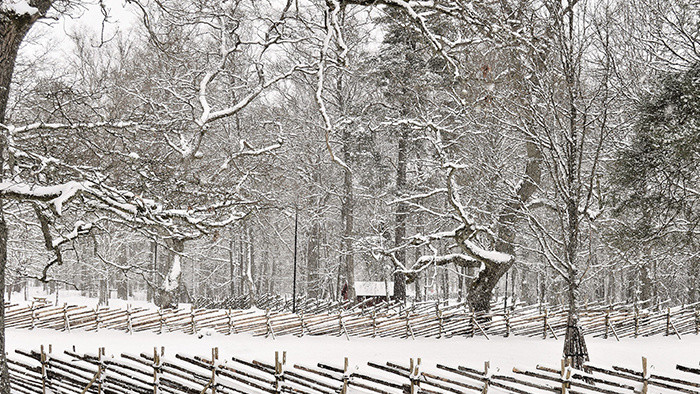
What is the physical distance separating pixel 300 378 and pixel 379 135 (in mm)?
19930

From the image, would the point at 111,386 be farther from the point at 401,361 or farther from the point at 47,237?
the point at 401,361

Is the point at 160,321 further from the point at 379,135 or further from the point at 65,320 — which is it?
the point at 379,135

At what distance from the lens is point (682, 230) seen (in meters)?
14.5

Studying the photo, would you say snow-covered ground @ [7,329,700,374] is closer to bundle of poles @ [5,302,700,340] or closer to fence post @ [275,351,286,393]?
bundle of poles @ [5,302,700,340]

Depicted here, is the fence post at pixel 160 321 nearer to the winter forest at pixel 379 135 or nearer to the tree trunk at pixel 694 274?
the winter forest at pixel 379 135

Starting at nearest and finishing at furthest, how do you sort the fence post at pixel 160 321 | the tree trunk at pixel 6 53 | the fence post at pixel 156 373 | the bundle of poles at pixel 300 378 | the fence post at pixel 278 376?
the tree trunk at pixel 6 53
the bundle of poles at pixel 300 378
the fence post at pixel 278 376
the fence post at pixel 156 373
the fence post at pixel 160 321

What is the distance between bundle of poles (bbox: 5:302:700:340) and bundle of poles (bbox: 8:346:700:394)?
773 cm

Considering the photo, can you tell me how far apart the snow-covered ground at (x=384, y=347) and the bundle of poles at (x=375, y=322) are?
427mm

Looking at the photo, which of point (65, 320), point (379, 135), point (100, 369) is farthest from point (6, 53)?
point (379, 135)

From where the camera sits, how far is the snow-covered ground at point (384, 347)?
15.2 meters

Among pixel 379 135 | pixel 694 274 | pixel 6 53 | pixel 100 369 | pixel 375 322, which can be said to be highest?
pixel 379 135

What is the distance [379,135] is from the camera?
28266mm

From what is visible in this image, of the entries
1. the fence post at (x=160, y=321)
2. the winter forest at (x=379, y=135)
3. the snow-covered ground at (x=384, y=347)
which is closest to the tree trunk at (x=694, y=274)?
the winter forest at (x=379, y=135)

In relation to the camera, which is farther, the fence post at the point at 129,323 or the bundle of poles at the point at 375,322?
the fence post at the point at 129,323
